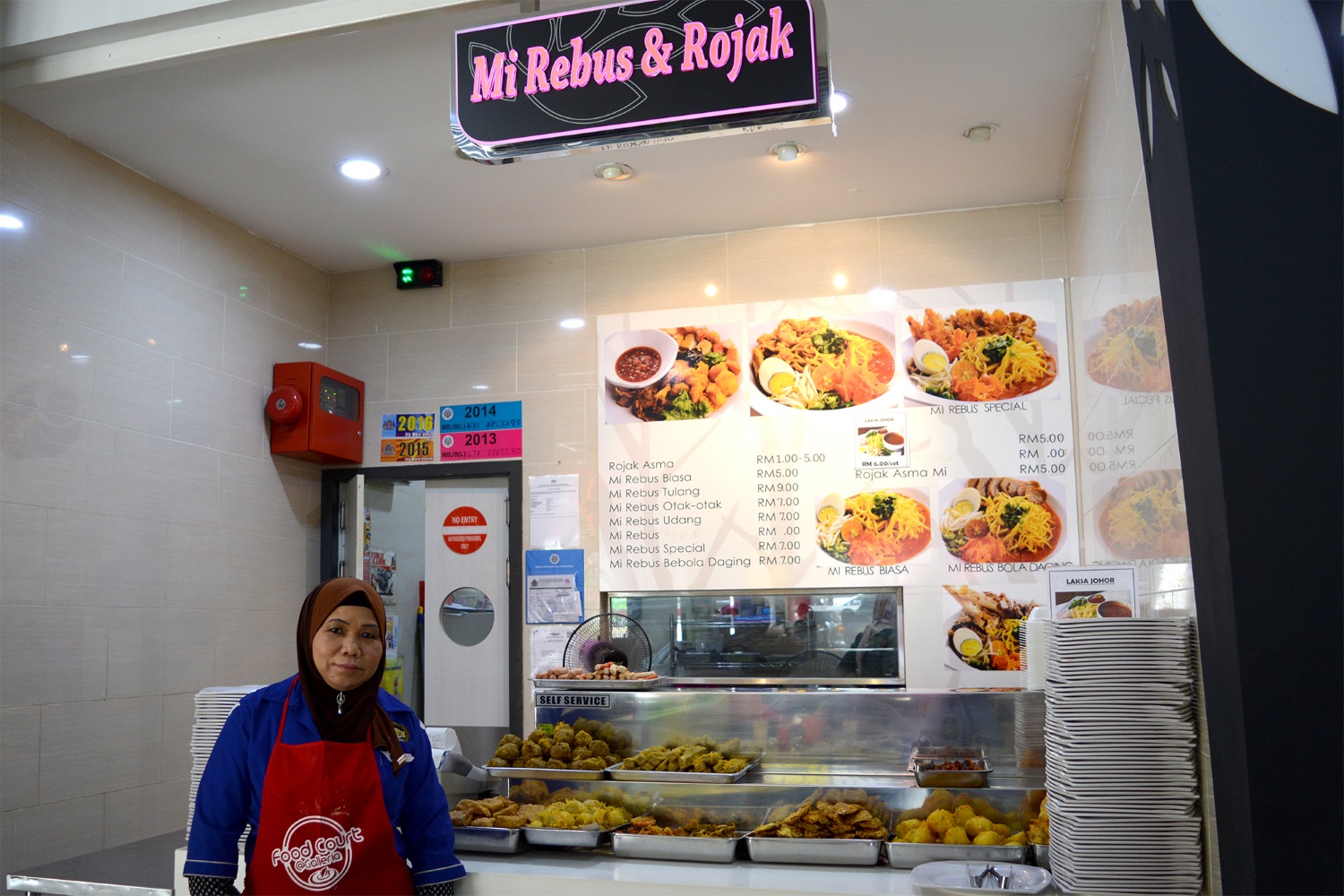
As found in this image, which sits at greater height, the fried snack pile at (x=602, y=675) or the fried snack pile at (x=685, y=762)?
the fried snack pile at (x=602, y=675)

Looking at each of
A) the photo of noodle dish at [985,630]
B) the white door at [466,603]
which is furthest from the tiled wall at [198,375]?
the photo of noodle dish at [985,630]

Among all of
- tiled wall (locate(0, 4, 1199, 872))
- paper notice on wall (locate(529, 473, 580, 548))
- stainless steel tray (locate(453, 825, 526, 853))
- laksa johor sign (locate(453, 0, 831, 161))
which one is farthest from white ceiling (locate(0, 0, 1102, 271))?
stainless steel tray (locate(453, 825, 526, 853))

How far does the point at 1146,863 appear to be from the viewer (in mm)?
2443

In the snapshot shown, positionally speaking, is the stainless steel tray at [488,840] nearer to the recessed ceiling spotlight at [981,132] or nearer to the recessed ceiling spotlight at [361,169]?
the recessed ceiling spotlight at [361,169]

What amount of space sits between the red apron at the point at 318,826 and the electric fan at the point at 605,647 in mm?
2146

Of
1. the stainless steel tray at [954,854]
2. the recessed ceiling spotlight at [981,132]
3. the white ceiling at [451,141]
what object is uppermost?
the white ceiling at [451,141]

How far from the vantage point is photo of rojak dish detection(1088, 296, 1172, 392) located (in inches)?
106

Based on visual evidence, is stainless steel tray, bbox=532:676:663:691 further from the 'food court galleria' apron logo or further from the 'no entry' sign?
the 'no entry' sign

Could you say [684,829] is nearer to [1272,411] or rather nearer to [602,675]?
[602,675]

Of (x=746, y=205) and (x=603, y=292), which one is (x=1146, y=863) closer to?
(x=746, y=205)

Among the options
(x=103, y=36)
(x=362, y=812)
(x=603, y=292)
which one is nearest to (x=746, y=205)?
(x=603, y=292)

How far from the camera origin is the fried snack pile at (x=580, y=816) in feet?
9.86

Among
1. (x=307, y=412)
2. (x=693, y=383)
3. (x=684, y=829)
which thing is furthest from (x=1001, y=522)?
(x=307, y=412)

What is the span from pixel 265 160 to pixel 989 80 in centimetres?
301
